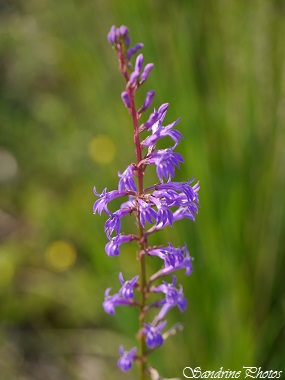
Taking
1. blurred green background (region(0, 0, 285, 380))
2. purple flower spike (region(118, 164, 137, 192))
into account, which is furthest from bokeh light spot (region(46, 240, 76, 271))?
purple flower spike (region(118, 164, 137, 192))

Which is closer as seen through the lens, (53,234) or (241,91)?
(241,91)

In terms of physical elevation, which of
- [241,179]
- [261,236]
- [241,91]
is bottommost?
[261,236]

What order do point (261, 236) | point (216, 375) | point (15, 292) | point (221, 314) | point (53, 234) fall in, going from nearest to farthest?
point (216, 375) → point (221, 314) → point (261, 236) → point (15, 292) → point (53, 234)

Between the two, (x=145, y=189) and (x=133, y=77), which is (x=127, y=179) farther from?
(x=133, y=77)

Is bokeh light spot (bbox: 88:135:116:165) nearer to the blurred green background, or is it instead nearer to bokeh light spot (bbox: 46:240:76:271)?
the blurred green background

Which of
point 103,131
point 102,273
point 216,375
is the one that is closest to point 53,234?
point 103,131

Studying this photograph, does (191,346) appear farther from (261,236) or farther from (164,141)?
(164,141)

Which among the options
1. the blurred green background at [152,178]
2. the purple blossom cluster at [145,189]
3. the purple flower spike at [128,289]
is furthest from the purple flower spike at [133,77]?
the blurred green background at [152,178]

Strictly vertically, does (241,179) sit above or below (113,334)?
above

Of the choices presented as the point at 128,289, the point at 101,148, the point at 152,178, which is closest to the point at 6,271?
the point at 101,148
